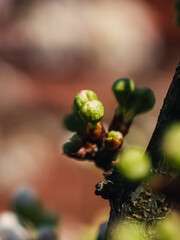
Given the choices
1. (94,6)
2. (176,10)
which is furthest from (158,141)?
(94,6)

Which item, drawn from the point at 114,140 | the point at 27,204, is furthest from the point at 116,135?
the point at 27,204

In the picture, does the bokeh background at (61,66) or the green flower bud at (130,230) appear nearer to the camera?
the green flower bud at (130,230)

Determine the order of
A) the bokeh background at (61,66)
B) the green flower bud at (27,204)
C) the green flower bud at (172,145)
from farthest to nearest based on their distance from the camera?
the bokeh background at (61,66), the green flower bud at (27,204), the green flower bud at (172,145)

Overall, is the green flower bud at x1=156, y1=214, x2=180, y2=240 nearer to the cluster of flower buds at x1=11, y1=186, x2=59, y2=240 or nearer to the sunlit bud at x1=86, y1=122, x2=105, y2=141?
the sunlit bud at x1=86, y1=122, x2=105, y2=141

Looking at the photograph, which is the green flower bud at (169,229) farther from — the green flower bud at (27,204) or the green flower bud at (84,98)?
the green flower bud at (27,204)

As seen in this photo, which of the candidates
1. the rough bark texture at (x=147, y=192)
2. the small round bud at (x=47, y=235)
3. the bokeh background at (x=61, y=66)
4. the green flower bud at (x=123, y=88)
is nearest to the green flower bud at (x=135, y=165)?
the rough bark texture at (x=147, y=192)

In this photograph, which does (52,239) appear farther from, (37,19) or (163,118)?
(37,19)
